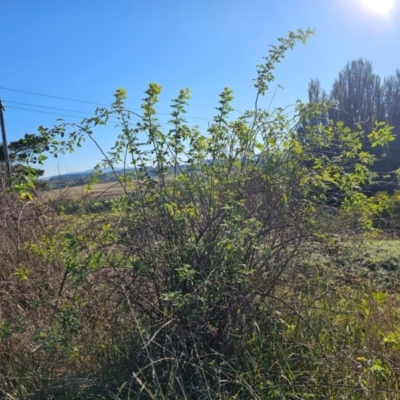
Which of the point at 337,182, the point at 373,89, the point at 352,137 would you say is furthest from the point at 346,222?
the point at 373,89

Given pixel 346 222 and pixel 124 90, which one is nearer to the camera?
pixel 124 90

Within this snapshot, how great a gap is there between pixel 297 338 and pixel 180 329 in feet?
2.86

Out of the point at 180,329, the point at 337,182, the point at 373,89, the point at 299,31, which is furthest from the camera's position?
the point at 373,89

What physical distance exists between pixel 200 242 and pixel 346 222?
117 cm

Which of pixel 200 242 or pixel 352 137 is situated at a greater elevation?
pixel 352 137

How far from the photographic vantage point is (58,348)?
3020mm

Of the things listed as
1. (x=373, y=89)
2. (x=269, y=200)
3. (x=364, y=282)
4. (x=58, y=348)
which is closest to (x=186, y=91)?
(x=269, y=200)

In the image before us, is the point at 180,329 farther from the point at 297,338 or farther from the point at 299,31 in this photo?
the point at 299,31

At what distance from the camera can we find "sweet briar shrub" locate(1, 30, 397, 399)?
2.62m

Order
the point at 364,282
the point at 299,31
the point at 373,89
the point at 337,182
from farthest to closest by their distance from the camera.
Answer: the point at 373,89
the point at 364,282
the point at 299,31
the point at 337,182

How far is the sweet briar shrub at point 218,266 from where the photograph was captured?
2.62 metres

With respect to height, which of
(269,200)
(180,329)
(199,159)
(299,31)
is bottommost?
(180,329)

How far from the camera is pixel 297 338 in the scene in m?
2.94

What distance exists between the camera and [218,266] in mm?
2689
